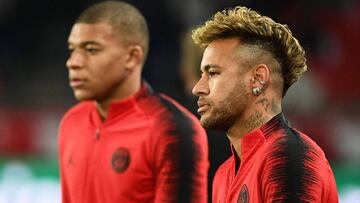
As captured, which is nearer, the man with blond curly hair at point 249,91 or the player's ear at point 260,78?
the man with blond curly hair at point 249,91

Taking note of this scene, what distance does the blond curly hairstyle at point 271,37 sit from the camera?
3762mm

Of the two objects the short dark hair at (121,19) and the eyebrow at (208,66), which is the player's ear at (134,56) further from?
the eyebrow at (208,66)

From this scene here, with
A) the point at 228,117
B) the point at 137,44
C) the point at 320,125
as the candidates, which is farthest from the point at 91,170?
the point at 320,125

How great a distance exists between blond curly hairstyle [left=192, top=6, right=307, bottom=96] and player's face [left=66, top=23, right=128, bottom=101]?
1.40m

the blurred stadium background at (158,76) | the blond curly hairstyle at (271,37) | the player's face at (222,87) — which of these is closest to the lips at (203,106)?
the player's face at (222,87)

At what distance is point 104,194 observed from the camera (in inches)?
195

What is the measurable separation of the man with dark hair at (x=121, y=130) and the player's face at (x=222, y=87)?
1.02 metres

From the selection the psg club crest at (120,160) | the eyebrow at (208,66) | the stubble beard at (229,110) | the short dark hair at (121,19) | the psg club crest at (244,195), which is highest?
the short dark hair at (121,19)

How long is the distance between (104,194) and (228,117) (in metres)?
1.37

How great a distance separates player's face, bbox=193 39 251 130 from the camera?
378 centimetres

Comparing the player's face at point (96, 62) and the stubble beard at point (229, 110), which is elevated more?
the player's face at point (96, 62)

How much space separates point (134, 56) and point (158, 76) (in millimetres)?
6950

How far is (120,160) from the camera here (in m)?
4.98

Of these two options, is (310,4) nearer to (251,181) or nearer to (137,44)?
(137,44)
